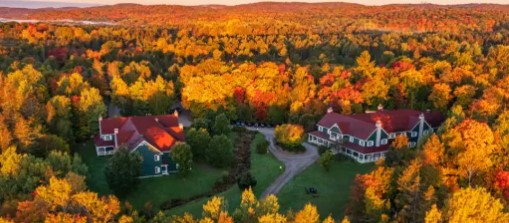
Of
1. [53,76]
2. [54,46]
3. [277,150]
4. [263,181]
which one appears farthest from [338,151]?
[54,46]

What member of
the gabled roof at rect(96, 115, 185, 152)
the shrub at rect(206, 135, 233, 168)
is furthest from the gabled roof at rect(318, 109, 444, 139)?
the gabled roof at rect(96, 115, 185, 152)

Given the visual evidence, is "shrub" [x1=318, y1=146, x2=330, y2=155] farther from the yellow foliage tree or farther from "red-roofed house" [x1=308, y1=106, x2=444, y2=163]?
→ the yellow foliage tree

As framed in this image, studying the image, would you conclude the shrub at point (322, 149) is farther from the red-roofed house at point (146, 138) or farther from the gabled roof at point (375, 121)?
the red-roofed house at point (146, 138)

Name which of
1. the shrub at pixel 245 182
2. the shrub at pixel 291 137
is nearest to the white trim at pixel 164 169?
the shrub at pixel 245 182

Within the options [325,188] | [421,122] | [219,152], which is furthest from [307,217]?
[421,122]

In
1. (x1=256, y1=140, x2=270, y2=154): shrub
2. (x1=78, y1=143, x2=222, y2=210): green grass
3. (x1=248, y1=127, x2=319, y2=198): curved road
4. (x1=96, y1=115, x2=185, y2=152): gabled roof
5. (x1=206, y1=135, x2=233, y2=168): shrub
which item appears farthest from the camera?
(x1=256, y1=140, x2=270, y2=154): shrub
